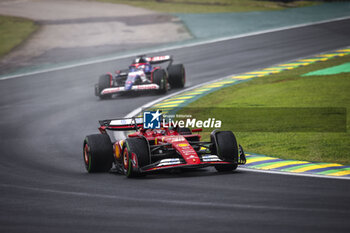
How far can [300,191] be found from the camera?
34.9 ft

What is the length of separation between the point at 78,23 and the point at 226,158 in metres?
34.4

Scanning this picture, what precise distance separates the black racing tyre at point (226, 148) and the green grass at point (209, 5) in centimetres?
3639

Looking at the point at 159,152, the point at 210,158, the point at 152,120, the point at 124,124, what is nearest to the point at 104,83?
the point at 124,124

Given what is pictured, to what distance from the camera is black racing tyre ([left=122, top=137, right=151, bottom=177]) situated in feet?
41.7

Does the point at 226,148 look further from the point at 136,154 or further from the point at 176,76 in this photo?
the point at 176,76

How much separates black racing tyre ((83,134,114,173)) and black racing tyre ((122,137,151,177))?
1232mm

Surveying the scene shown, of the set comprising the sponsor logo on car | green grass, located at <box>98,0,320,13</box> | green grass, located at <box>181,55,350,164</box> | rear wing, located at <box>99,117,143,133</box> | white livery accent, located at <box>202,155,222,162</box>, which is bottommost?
green grass, located at <box>181,55,350,164</box>

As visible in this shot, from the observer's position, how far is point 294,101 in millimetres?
21750

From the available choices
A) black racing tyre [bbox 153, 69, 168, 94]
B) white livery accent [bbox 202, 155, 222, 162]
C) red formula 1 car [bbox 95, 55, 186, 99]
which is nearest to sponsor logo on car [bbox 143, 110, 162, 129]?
white livery accent [bbox 202, 155, 222, 162]

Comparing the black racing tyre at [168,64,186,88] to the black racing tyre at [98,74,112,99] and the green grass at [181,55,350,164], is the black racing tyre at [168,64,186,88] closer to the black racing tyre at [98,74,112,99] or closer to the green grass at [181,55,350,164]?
the green grass at [181,55,350,164]

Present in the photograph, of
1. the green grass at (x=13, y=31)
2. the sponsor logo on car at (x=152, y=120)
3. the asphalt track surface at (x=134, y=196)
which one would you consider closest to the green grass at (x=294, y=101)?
the asphalt track surface at (x=134, y=196)

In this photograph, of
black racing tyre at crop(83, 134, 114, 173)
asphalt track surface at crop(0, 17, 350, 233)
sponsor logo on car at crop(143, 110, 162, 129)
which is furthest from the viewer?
black racing tyre at crop(83, 134, 114, 173)

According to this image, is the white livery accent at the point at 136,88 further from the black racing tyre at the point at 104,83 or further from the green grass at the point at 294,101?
the green grass at the point at 294,101

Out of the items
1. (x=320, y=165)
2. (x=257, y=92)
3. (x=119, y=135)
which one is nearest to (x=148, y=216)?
(x=320, y=165)
